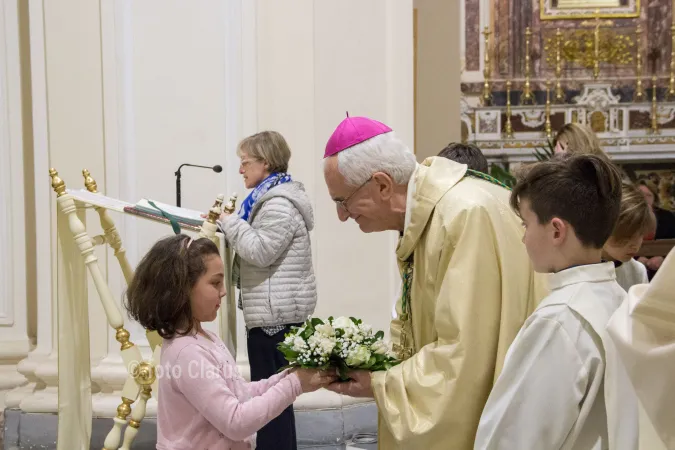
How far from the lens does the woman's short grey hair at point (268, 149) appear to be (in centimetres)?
504

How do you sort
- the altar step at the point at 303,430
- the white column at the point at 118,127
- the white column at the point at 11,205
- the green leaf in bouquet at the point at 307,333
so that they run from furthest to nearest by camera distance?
the white column at the point at 11,205, the white column at the point at 118,127, the altar step at the point at 303,430, the green leaf in bouquet at the point at 307,333

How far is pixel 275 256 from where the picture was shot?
488 cm

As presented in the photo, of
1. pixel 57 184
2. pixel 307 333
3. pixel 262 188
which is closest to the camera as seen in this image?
pixel 307 333

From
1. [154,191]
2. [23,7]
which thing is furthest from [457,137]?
[23,7]

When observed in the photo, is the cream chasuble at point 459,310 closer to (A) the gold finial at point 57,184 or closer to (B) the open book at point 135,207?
(B) the open book at point 135,207

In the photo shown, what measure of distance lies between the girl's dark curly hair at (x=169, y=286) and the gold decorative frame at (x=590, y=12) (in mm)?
11420

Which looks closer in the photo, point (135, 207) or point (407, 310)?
point (407, 310)

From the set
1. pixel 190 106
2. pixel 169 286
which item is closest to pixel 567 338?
pixel 169 286

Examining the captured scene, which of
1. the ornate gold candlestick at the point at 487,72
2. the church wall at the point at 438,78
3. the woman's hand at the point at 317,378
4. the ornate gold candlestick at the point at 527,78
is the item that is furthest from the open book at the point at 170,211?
the ornate gold candlestick at the point at 527,78

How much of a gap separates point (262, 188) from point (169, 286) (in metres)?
2.14

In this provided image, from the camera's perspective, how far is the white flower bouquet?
8.97 feet

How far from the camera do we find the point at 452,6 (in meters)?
8.02

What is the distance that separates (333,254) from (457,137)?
7.71 ft

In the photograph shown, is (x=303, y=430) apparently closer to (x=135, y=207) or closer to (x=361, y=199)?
(x=135, y=207)
